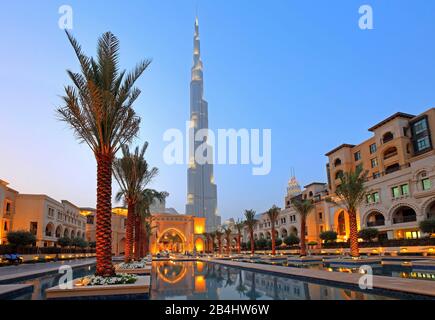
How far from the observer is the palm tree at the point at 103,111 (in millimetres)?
13742

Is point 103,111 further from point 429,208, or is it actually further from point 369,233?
point 429,208

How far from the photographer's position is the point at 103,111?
46.6 ft

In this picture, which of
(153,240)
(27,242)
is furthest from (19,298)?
(153,240)

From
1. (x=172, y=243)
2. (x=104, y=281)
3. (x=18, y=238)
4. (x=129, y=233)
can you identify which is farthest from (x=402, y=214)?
(x=172, y=243)

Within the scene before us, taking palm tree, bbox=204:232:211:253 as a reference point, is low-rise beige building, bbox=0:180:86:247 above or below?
above

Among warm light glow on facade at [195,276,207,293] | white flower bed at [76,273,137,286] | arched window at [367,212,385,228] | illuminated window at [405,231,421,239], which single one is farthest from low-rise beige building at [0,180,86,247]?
illuminated window at [405,231,421,239]

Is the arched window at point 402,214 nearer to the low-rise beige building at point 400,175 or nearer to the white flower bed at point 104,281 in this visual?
the low-rise beige building at point 400,175

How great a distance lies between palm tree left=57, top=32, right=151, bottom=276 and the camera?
45.1ft

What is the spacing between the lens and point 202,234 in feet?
331

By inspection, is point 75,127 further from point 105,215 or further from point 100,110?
point 105,215

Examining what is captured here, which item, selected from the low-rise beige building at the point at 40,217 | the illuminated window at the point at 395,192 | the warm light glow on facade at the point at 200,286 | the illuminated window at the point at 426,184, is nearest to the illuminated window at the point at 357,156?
the illuminated window at the point at 395,192

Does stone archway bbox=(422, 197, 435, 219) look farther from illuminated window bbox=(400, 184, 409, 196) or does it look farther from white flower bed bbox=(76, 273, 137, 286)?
white flower bed bbox=(76, 273, 137, 286)
